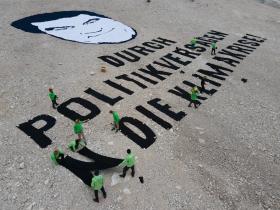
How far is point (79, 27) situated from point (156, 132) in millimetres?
16544

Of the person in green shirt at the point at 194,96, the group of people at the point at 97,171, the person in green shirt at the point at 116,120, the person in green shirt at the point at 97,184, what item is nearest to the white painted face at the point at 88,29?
the person in green shirt at the point at 194,96

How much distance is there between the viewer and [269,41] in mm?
31188

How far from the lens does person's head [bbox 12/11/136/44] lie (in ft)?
89.8

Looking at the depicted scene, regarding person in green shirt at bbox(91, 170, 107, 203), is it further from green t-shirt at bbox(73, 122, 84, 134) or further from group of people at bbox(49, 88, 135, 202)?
green t-shirt at bbox(73, 122, 84, 134)

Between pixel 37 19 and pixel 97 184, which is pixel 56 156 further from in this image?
pixel 37 19

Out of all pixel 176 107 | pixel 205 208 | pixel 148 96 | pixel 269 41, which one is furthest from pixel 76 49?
pixel 269 41

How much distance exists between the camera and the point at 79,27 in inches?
1144

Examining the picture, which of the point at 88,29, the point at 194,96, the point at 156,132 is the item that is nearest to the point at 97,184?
the point at 156,132

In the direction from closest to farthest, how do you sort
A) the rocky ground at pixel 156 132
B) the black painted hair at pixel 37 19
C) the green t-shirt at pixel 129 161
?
the rocky ground at pixel 156 132 → the green t-shirt at pixel 129 161 → the black painted hair at pixel 37 19

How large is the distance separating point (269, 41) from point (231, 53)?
6.53 metres

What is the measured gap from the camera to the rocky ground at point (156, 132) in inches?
523

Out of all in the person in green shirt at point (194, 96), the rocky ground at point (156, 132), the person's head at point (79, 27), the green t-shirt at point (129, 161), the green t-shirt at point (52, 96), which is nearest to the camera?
the rocky ground at point (156, 132)

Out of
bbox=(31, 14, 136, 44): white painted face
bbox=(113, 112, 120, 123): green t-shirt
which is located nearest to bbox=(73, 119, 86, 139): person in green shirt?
bbox=(113, 112, 120, 123): green t-shirt

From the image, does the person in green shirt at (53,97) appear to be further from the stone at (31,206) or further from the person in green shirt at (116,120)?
the stone at (31,206)
